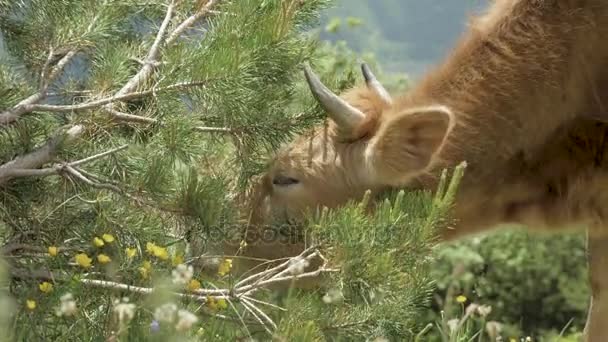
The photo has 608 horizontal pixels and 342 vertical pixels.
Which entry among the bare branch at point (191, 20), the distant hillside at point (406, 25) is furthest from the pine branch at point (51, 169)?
the distant hillside at point (406, 25)

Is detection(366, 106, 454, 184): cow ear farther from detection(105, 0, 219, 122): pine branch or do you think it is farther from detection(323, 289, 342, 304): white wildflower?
detection(323, 289, 342, 304): white wildflower

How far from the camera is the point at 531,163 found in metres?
4.92

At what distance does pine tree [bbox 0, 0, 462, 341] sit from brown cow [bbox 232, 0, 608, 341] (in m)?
0.62

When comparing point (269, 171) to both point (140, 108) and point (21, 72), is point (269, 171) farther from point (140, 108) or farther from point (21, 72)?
point (21, 72)

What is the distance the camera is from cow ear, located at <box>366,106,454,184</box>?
13.9 feet

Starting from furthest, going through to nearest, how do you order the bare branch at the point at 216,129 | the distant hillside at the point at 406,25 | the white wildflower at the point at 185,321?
the distant hillside at the point at 406,25, the bare branch at the point at 216,129, the white wildflower at the point at 185,321

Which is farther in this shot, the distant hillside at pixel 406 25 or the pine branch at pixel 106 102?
the distant hillside at pixel 406 25

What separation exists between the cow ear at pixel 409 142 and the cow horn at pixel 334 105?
164 millimetres

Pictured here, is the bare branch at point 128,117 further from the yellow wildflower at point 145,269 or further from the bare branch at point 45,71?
the yellow wildflower at point 145,269

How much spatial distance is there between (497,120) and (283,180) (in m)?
1.02

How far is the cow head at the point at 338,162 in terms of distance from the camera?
458 cm

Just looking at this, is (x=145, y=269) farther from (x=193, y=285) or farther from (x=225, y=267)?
(x=225, y=267)

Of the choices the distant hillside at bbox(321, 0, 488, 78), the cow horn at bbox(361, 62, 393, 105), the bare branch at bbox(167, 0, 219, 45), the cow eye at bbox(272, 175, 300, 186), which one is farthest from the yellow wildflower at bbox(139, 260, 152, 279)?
the distant hillside at bbox(321, 0, 488, 78)

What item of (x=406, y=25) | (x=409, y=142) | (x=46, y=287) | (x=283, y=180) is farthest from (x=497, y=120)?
(x=406, y=25)
